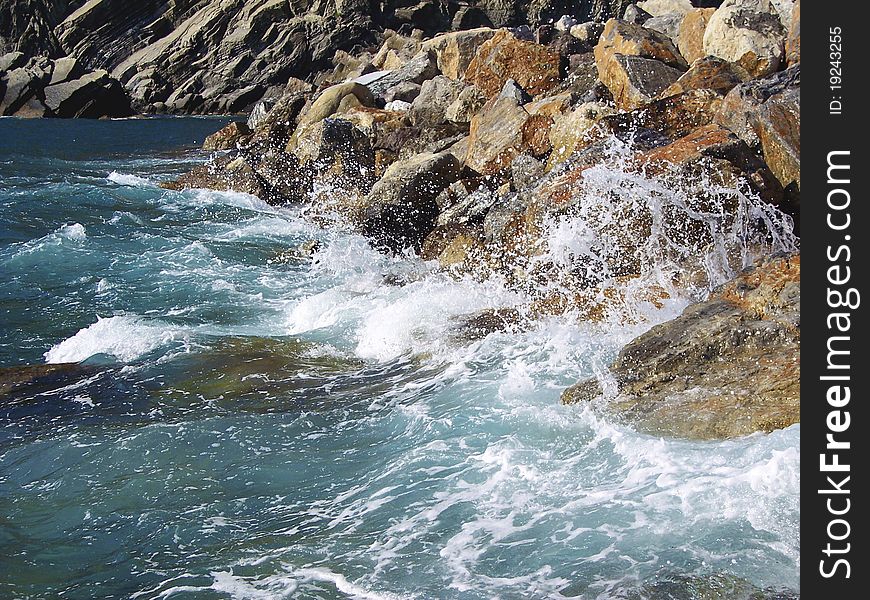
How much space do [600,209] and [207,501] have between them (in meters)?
5.18

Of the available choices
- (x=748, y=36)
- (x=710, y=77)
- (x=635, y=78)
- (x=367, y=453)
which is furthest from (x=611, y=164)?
(x=748, y=36)

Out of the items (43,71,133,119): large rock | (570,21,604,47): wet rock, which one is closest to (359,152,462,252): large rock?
(570,21,604,47): wet rock

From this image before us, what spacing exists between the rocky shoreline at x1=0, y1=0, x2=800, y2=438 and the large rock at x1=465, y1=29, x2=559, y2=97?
0.14 feet

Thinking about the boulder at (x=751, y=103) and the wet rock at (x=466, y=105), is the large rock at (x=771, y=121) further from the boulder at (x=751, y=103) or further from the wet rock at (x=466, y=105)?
the wet rock at (x=466, y=105)

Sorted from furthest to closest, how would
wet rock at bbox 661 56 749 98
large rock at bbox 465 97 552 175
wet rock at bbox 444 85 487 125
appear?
1. wet rock at bbox 444 85 487 125
2. large rock at bbox 465 97 552 175
3. wet rock at bbox 661 56 749 98

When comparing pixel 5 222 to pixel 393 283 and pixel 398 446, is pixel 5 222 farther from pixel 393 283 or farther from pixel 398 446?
pixel 398 446

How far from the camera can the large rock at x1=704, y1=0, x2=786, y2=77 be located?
13.3 metres

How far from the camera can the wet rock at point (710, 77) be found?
12.5 meters

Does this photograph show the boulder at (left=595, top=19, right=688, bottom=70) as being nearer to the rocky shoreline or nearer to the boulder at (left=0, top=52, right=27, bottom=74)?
the rocky shoreline

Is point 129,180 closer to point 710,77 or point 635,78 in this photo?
point 635,78

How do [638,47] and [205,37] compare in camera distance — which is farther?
[205,37]

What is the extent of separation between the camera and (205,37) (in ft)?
190

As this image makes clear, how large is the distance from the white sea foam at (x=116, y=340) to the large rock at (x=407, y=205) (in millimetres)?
4086

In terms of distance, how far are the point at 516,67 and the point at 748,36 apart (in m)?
5.89
